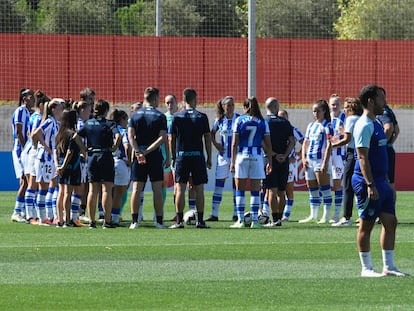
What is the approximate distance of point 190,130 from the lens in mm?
19750

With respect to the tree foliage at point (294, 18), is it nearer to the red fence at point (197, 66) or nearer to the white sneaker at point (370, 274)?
the red fence at point (197, 66)

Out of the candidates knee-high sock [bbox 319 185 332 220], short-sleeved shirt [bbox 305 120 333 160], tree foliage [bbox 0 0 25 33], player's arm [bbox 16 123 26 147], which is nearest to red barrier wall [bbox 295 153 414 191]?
knee-high sock [bbox 319 185 332 220]

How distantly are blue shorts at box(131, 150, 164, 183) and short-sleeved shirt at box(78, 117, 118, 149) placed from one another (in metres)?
0.54

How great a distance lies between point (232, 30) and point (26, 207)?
25.8m

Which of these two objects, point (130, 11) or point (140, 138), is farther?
point (130, 11)

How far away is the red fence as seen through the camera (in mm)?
39000

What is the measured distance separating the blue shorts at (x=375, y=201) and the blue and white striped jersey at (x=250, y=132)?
6.56m

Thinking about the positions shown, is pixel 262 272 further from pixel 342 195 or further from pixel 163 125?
pixel 342 195

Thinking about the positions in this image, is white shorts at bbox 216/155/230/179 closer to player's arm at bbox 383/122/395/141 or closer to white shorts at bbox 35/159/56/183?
white shorts at bbox 35/159/56/183

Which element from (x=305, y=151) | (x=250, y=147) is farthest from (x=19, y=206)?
(x=305, y=151)

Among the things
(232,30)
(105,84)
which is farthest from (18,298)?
(232,30)

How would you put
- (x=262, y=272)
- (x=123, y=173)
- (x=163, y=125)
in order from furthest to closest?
(x=123, y=173) → (x=163, y=125) → (x=262, y=272)

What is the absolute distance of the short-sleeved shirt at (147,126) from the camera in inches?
770

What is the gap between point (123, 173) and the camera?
21.2m
